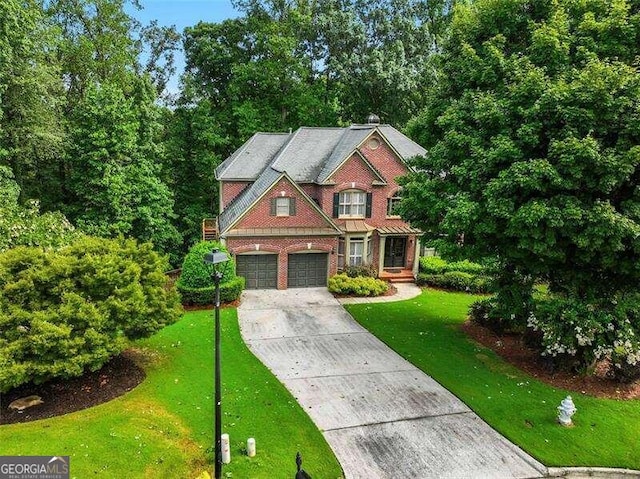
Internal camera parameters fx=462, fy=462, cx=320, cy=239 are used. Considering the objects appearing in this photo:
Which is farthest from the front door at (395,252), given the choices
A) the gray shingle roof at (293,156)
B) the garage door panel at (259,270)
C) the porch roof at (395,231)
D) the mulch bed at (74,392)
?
the mulch bed at (74,392)

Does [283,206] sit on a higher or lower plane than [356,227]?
higher

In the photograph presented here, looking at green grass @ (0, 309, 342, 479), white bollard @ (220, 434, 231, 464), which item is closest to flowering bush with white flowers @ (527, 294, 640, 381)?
green grass @ (0, 309, 342, 479)

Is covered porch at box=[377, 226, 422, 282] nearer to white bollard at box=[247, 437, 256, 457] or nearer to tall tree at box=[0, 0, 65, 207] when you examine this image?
white bollard at box=[247, 437, 256, 457]

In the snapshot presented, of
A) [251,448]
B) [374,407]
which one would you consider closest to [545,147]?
[374,407]

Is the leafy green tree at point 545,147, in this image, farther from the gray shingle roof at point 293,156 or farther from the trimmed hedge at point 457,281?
the gray shingle roof at point 293,156

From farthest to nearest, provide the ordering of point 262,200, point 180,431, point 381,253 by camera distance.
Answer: point 381,253, point 262,200, point 180,431

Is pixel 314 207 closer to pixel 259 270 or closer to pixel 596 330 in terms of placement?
pixel 259 270
